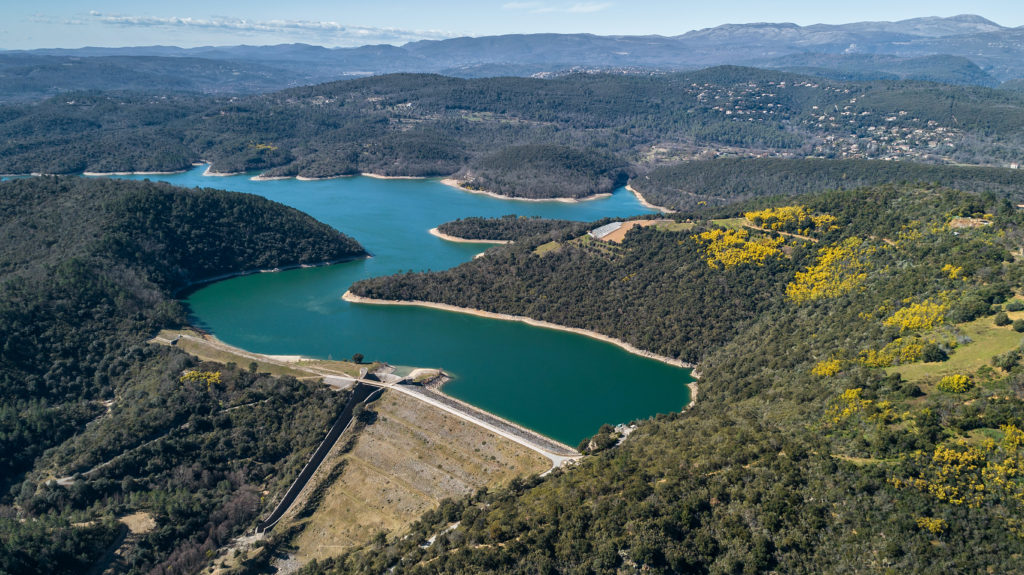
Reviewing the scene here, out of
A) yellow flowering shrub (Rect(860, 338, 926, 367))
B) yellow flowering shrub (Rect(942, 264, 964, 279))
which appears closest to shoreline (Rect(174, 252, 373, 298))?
yellow flowering shrub (Rect(860, 338, 926, 367))

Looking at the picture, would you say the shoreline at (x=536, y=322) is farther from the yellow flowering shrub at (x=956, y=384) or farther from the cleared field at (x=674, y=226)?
the yellow flowering shrub at (x=956, y=384)

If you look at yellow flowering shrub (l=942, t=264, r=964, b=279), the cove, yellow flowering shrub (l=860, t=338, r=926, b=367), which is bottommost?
the cove

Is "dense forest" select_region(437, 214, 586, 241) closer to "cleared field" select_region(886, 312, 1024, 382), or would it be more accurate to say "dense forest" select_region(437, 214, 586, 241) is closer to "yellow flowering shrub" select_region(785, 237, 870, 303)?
"yellow flowering shrub" select_region(785, 237, 870, 303)

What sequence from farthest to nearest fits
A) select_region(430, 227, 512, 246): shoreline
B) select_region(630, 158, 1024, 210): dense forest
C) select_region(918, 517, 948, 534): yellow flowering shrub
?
select_region(630, 158, 1024, 210): dense forest
select_region(430, 227, 512, 246): shoreline
select_region(918, 517, 948, 534): yellow flowering shrub

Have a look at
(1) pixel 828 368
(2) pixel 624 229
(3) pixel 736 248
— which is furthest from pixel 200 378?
(3) pixel 736 248

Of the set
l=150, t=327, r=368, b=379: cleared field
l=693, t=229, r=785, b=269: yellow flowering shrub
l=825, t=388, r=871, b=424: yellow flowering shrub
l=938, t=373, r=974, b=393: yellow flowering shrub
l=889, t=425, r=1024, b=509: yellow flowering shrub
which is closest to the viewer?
l=889, t=425, r=1024, b=509: yellow flowering shrub

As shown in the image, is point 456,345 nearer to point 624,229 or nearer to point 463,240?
point 624,229

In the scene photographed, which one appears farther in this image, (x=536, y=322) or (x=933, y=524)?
(x=536, y=322)
